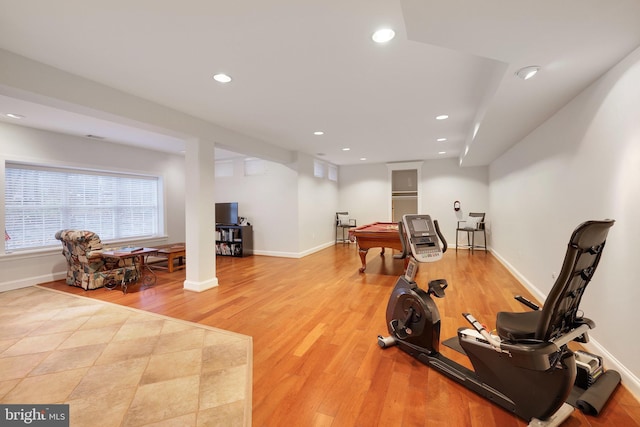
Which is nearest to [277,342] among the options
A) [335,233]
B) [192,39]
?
[192,39]

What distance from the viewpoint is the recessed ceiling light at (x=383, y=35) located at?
197 centimetres

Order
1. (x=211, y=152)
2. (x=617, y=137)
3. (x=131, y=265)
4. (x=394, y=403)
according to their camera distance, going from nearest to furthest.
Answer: (x=394, y=403) → (x=617, y=137) → (x=211, y=152) → (x=131, y=265)

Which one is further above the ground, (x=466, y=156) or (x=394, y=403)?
(x=466, y=156)

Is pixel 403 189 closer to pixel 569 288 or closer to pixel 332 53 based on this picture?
pixel 332 53

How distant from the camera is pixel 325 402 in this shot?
173cm

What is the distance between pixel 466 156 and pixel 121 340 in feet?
20.9

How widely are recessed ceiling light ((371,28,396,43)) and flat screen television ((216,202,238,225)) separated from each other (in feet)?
18.3

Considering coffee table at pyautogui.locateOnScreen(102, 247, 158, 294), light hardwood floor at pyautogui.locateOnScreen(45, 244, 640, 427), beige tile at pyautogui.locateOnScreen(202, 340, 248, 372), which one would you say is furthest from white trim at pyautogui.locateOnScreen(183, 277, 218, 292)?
beige tile at pyautogui.locateOnScreen(202, 340, 248, 372)

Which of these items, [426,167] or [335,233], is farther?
[335,233]

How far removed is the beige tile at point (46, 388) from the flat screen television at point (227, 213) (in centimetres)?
494

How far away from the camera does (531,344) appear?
54.7 inches

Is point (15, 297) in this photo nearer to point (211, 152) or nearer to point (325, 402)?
point (211, 152)

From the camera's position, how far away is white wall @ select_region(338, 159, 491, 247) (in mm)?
7477

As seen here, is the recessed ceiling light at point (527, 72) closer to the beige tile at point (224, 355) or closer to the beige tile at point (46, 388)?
the beige tile at point (224, 355)
